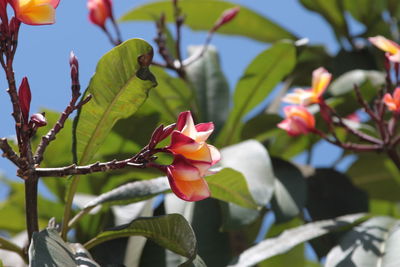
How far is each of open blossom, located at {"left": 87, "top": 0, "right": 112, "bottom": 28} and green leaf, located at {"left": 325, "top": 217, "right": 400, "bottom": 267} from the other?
81 cm

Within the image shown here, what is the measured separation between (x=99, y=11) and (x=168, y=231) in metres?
0.89

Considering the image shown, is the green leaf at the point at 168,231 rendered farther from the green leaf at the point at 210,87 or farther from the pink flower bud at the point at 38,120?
the green leaf at the point at 210,87

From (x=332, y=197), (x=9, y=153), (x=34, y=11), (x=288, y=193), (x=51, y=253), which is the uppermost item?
(x=34, y=11)

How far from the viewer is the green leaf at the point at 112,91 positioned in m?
1.07

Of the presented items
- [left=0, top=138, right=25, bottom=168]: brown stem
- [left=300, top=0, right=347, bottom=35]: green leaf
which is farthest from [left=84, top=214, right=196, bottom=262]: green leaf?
[left=300, top=0, right=347, bottom=35]: green leaf

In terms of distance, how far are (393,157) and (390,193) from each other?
2.28 ft

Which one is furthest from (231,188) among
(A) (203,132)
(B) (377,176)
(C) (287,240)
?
(B) (377,176)

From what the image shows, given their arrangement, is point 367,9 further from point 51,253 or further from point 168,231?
point 51,253

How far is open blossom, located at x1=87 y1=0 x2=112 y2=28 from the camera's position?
71.6 inches

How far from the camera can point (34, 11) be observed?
96 cm

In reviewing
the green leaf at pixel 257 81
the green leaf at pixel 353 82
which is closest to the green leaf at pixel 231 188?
the green leaf at pixel 257 81

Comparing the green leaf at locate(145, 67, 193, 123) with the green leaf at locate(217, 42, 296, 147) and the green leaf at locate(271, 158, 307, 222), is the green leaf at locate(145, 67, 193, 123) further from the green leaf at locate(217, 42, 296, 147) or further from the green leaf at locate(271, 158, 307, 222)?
the green leaf at locate(271, 158, 307, 222)

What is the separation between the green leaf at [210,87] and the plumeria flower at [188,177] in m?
0.96

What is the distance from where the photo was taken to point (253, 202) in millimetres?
1290
